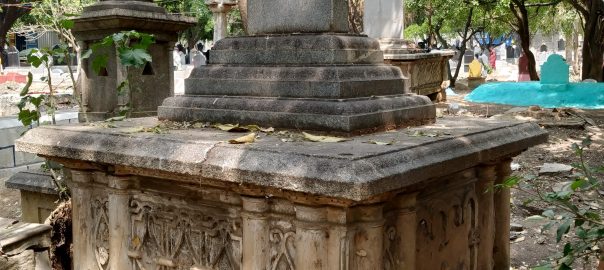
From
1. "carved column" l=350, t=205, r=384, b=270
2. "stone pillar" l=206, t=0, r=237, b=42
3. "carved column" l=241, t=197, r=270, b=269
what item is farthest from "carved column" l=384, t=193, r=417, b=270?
"stone pillar" l=206, t=0, r=237, b=42

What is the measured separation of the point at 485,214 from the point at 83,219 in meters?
2.38

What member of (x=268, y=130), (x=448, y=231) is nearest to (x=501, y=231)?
(x=448, y=231)

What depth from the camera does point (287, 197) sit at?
296 centimetres

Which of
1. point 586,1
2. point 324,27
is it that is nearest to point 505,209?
point 324,27

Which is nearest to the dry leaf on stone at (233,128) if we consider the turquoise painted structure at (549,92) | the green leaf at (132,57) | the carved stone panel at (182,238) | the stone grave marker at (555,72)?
the carved stone panel at (182,238)

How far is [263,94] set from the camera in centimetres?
381

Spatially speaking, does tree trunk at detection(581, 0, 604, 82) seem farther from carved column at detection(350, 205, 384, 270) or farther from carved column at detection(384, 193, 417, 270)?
carved column at detection(350, 205, 384, 270)

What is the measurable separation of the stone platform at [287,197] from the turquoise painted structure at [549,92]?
12294mm

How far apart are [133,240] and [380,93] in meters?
1.62

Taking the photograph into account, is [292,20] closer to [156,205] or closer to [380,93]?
[380,93]

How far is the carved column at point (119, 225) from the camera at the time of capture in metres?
3.67

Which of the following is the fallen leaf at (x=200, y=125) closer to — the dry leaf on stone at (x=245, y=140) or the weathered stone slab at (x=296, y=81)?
the weathered stone slab at (x=296, y=81)

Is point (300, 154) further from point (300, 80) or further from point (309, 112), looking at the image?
point (300, 80)

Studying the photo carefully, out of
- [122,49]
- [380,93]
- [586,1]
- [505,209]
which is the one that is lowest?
A: [505,209]
